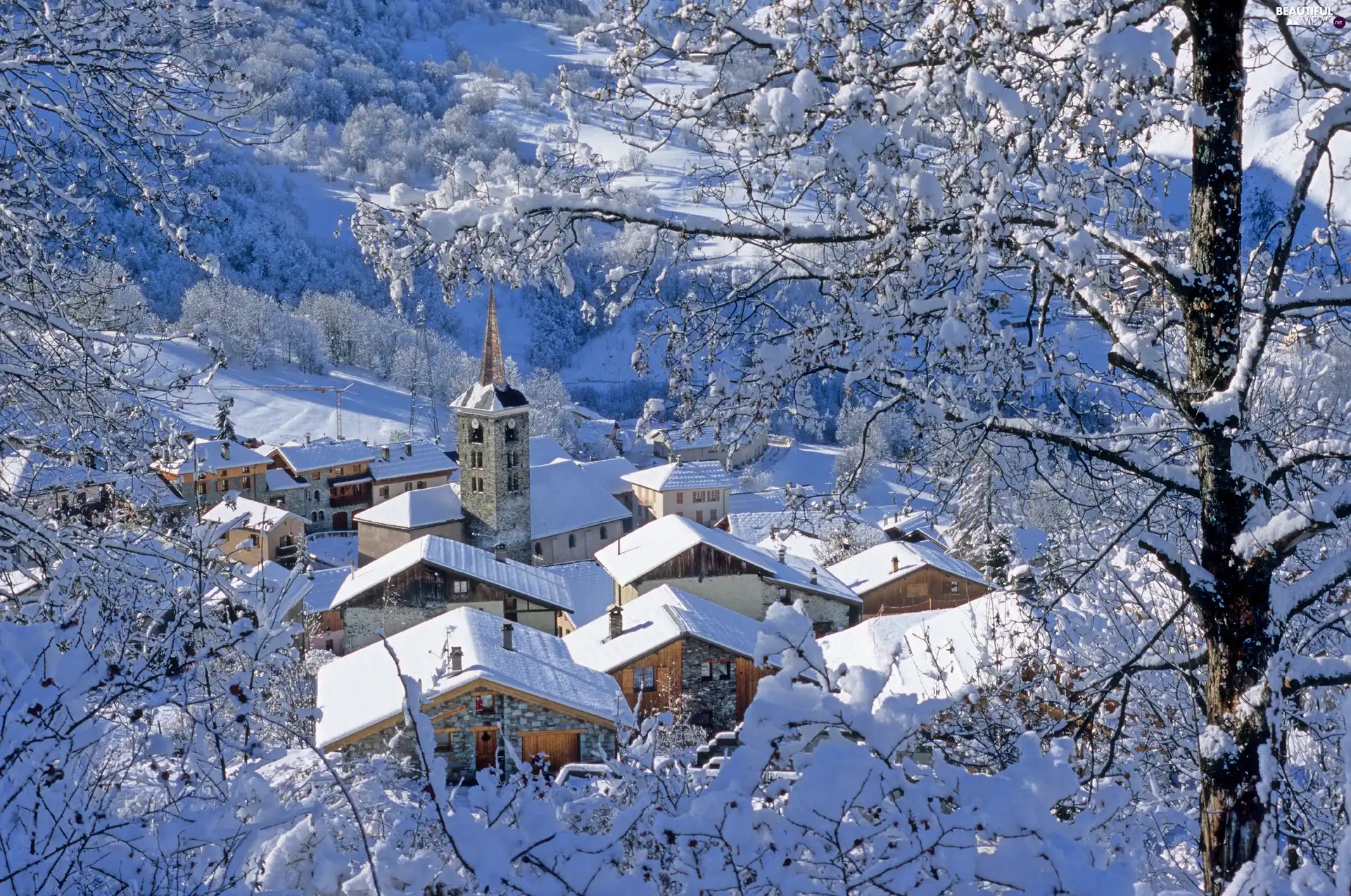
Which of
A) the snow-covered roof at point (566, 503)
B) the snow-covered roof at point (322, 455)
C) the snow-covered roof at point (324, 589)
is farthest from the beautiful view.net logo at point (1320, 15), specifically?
the snow-covered roof at point (322, 455)

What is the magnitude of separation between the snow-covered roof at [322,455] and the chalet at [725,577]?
21.4 metres

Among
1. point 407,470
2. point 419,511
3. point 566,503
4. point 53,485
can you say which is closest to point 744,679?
point 53,485

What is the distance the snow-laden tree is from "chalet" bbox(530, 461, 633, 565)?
1426 inches

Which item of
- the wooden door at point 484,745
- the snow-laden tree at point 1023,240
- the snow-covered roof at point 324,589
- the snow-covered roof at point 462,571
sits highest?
the snow-laden tree at point 1023,240

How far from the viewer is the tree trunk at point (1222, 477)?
10.2 ft

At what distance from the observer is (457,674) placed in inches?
626

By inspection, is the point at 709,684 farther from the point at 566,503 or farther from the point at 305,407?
the point at 305,407

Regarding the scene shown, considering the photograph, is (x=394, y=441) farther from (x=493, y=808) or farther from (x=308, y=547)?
(x=493, y=808)

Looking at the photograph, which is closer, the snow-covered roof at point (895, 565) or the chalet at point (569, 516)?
the snow-covered roof at point (895, 565)

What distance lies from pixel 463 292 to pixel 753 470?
57897 millimetres

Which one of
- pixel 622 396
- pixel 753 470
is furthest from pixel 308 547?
pixel 622 396

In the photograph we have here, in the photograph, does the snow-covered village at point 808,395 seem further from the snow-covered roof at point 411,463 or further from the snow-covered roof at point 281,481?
the snow-covered roof at point 411,463

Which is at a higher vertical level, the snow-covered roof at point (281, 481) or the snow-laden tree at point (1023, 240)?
the snow-laden tree at point (1023, 240)

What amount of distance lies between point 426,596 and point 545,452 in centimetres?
2619
